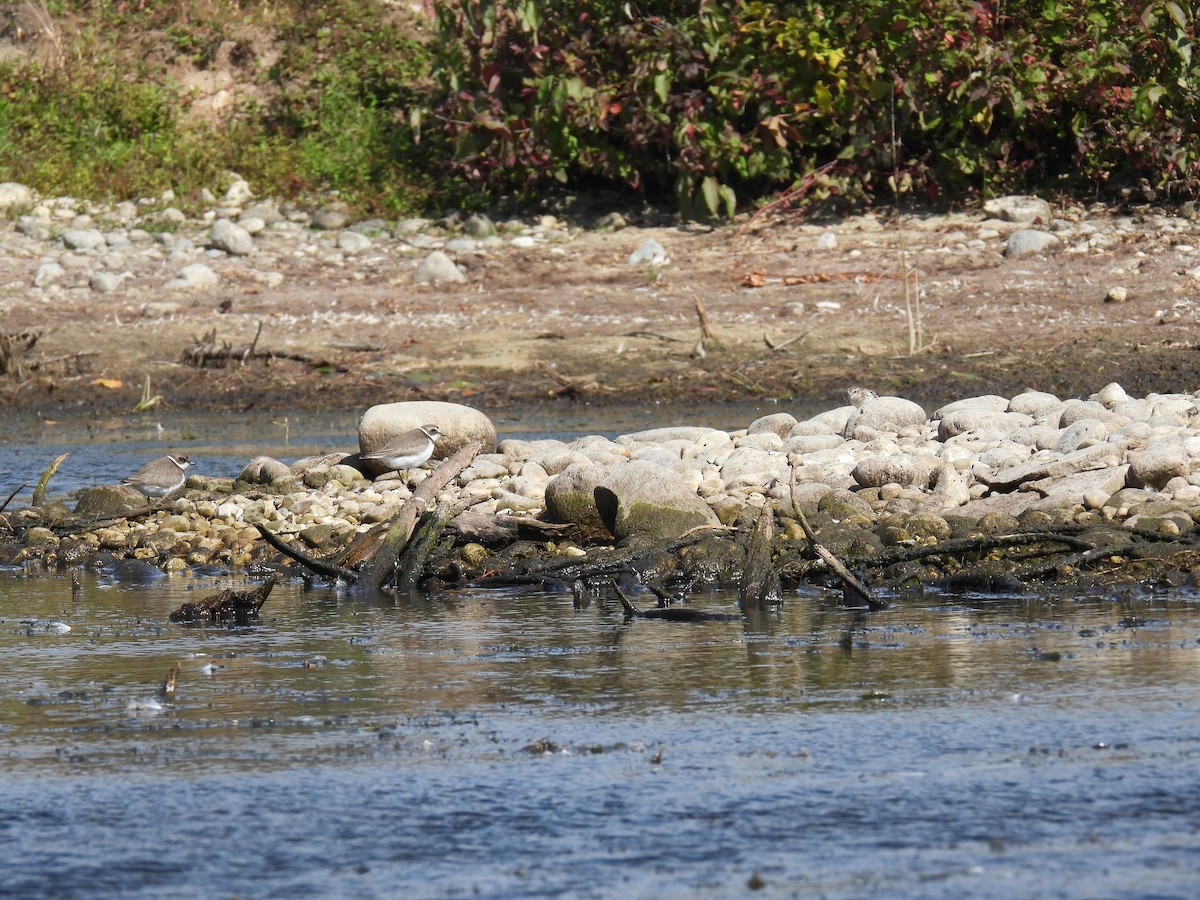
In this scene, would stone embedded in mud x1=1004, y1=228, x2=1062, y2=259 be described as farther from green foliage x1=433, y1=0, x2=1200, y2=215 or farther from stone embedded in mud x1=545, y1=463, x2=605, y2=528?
stone embedded in mud x1=545, y1=463, x2=605, y2=528

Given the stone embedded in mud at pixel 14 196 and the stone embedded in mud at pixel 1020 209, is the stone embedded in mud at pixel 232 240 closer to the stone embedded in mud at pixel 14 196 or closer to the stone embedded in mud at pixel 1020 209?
the stone embedded in mud at pixel 14 196

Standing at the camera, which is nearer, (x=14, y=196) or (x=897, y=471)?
(x=897, y=471)

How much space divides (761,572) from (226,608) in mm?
2471

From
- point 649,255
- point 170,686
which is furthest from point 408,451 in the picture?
point 649,255

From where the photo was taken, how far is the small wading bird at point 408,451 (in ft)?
36.5

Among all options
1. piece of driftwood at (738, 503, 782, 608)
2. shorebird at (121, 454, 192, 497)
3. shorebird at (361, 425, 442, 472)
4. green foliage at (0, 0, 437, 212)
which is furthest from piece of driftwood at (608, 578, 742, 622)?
green foliage at (0, 0, 437, 212)

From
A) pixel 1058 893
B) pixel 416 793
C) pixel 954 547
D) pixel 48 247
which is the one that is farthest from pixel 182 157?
pixel 1058 893

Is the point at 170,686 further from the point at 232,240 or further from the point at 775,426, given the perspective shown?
the point at 232,240

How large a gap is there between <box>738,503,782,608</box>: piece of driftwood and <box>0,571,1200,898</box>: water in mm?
350

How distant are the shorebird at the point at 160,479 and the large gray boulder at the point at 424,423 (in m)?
1.24

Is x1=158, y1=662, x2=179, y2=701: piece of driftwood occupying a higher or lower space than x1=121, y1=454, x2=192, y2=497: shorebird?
lower

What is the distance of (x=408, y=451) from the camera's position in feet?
36.4

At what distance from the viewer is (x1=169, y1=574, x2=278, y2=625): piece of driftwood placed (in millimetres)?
8266

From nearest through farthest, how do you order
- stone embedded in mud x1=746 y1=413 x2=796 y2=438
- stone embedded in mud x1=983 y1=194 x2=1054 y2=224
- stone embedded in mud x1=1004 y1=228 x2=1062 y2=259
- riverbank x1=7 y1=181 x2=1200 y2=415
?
stone embedded in mud x1=746 y1=413 x2=796 y2=438 < riverbank x1=7 y1=181 x2=1200 y2=415 < stone embedded in mud x1=1004 y1=228 x2=1062 y2=259 < stone embedded in mud x1=983 y1=194 x2=1054 y2=224
